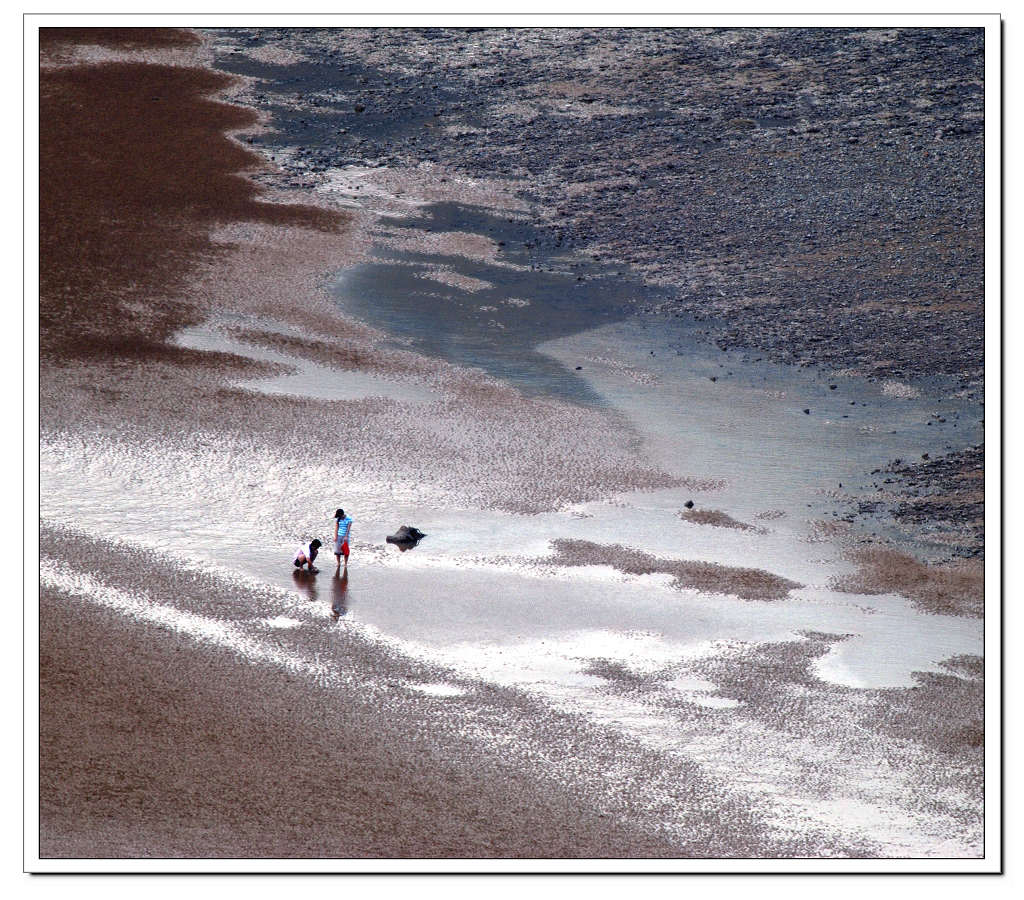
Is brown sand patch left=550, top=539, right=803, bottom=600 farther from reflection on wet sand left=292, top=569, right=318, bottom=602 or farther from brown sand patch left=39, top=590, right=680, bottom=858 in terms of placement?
brown sand patch left=39, top=590, right=680, bottom=858

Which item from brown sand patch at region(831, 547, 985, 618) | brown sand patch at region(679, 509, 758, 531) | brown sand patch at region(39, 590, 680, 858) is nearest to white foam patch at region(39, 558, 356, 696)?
brown sand patch at region(39, 590, 680, 858)

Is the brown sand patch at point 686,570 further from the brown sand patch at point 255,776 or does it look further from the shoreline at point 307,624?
the brown sand patch at point 255,776

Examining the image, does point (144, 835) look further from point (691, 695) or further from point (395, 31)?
point (395, 31)

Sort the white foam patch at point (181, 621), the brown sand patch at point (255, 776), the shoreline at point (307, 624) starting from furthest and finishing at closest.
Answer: the white foam patch at point (181, 621)
the shoreline at point (307, 624)
the brown sand patch at point (255, 776)

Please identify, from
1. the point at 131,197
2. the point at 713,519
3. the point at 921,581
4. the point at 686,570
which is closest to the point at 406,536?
the point at 686,570

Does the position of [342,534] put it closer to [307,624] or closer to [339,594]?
[339,594]

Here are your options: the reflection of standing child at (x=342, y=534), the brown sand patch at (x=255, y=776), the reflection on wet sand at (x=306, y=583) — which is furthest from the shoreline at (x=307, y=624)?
the reflection on wet sand at (x=306, y=583)
